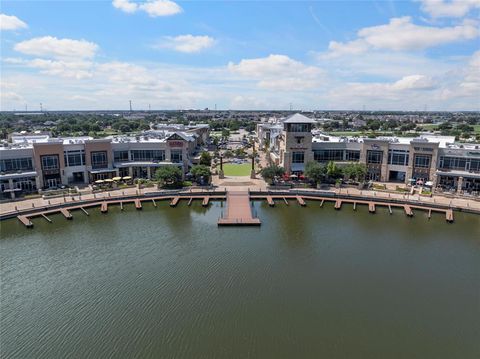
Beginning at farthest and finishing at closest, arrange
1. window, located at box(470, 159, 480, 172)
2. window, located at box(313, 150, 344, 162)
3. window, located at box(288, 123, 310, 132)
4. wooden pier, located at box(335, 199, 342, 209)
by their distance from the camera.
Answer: window, located at box(313, 150, 344, 162) → window, located at box(288, 123, 310, 132) → window, located at box(470, 159, 480, 172) → wooden pier, located at box(335, 199, 342, 209)

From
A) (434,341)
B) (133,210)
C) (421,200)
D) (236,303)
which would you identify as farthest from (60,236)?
(421,200)

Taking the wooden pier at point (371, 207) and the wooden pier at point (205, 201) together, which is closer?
the wooden pier at point (371, 207)

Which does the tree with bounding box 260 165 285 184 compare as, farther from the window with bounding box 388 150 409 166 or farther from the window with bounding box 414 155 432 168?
the window with bounding box 414 155 432 168

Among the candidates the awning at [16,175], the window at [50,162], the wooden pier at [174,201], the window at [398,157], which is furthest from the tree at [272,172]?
the awning at [16,175]

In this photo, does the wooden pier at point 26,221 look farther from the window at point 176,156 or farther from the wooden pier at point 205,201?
the window at point 176,156

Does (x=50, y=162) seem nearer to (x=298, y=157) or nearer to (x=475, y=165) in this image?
(x=298, y=157)

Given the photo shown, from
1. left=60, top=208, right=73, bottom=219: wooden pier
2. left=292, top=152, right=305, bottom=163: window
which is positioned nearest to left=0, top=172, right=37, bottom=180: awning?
left=60, top=208, right=73, bottom=219: wooden pier
